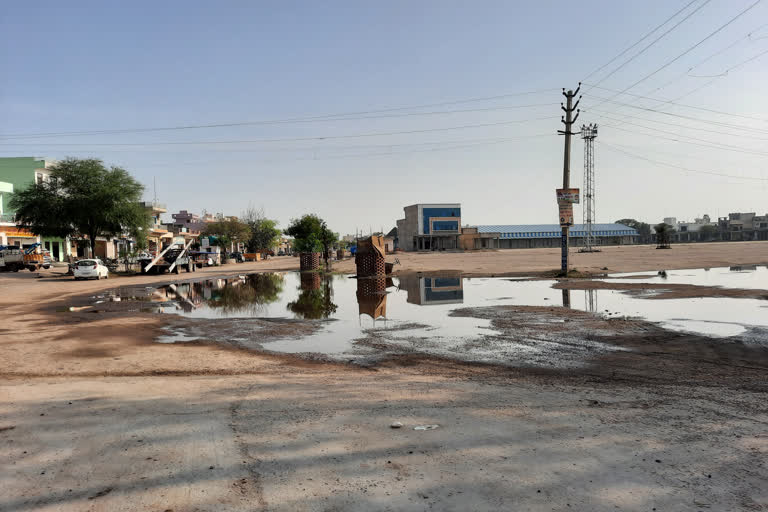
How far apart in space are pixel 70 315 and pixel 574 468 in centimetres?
1782

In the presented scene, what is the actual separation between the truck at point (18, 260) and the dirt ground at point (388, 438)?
46958mm

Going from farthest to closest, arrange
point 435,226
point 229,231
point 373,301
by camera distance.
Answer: point 435,226
point 229,231
point 373,301

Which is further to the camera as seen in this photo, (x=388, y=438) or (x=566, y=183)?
(x=566, y=183)

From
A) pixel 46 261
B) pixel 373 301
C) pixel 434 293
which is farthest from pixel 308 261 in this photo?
pixel 373 301

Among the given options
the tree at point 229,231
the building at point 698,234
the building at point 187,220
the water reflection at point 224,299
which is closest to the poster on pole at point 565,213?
the water reflection at point 224,299

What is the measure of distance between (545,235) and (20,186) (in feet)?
322

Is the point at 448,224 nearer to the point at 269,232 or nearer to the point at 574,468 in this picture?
the point at 269,232

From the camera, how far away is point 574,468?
3.81m

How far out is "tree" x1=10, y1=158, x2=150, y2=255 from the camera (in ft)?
134

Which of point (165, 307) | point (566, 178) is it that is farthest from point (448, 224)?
point (165, 307)

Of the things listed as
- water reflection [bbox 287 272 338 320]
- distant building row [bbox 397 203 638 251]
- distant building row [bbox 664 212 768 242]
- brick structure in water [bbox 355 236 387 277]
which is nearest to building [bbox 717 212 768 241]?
distant building row [bbox 664 212 768 242]

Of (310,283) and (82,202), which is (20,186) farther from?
(310,283)

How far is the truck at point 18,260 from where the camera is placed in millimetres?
45991

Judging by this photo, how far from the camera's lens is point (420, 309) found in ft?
55.3
